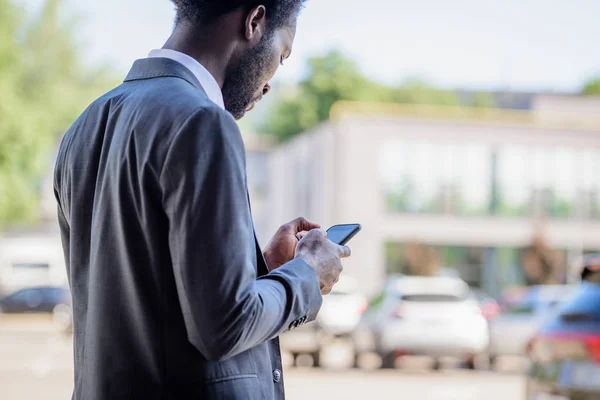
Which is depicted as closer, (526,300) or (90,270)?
(90,270)

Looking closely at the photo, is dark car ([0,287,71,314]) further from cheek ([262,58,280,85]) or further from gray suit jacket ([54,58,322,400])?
gray suit jacket ([54,58,322,400])

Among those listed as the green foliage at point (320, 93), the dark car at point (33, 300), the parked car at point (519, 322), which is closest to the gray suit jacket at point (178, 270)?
the parked car at point (519, 322)

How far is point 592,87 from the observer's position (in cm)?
9281

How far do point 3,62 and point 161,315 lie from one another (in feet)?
104

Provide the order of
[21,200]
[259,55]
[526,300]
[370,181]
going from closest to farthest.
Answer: [259,55]
[526,300]
[21,200]
[370,181]

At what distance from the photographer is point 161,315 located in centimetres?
187

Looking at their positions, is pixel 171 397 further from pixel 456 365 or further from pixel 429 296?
pixel 456 365

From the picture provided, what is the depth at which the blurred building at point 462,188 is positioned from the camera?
43.2m

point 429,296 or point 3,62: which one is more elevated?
point 3,62

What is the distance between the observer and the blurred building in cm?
4316

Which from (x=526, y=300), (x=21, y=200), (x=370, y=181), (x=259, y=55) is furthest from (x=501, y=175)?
(x=259, y=55)

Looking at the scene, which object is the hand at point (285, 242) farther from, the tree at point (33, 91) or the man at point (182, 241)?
the tree at point (33, 91)

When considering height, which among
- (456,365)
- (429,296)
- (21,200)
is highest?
(21,200)

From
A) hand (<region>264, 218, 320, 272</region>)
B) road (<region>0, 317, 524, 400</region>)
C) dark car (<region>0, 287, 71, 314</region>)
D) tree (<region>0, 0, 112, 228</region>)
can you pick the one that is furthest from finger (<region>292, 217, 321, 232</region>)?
dark car (<region>0, 287, 71, 314</region>)
